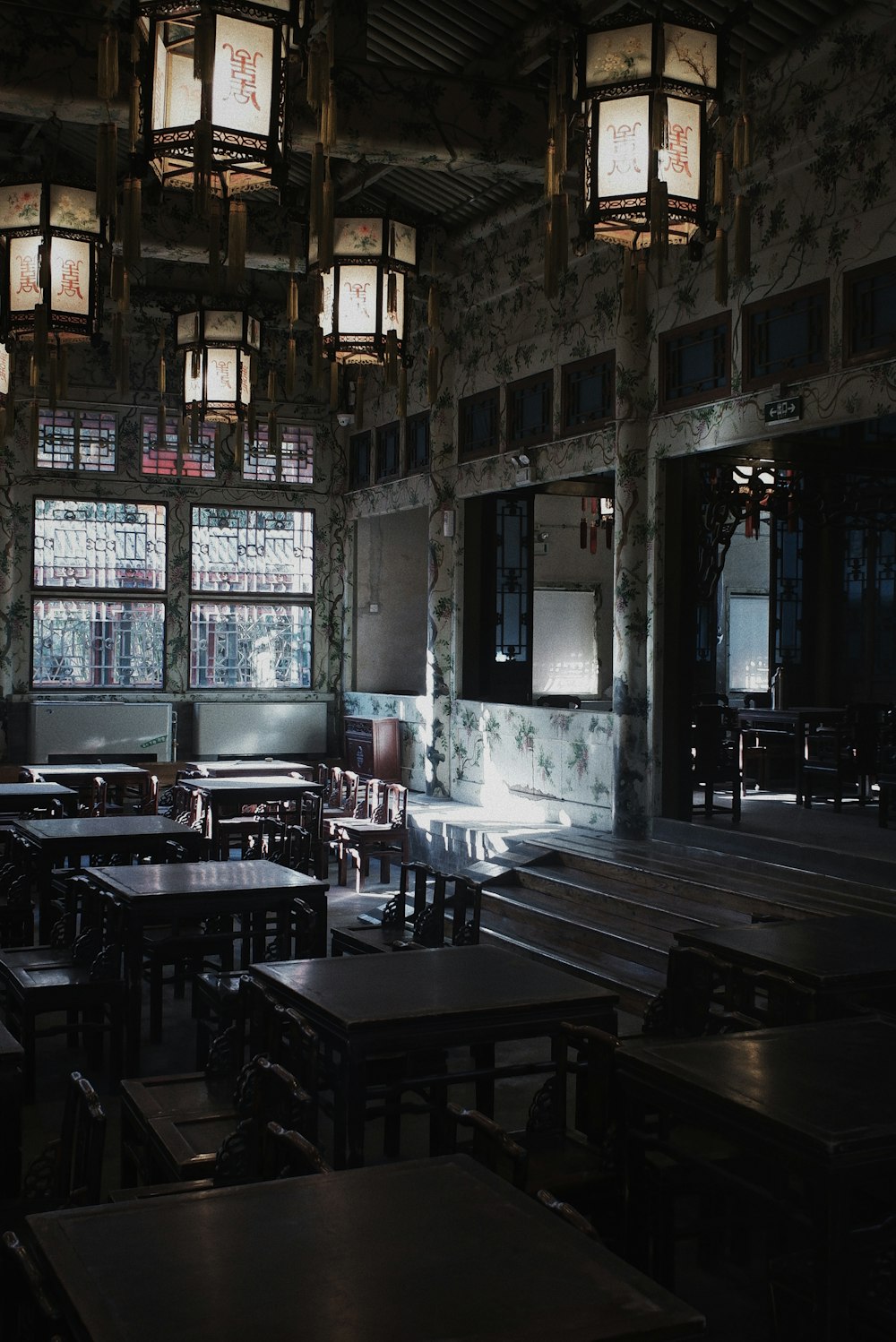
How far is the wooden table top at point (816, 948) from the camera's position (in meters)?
4.27

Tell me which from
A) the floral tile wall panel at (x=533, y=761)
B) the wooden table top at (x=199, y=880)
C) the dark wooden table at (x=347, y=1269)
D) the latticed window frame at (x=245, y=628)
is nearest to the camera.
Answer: the dark wooden table at (x=347, y=1269)

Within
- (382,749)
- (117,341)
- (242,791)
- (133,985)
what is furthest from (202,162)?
(382,749)

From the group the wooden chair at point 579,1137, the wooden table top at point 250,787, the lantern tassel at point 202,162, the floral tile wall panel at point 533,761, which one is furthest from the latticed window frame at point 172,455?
the wooden chair at point 579,1137

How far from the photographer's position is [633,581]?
9430 mm

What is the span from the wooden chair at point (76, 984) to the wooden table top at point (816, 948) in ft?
7.52

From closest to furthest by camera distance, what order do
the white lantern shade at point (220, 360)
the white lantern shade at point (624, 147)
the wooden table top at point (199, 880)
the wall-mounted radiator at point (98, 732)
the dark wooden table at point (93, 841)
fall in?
the white lantern shade at point (624, 147), the wooden table top at point (199, 880), the dark wooden table at point (93, 841), the white lantern shade at point (220, 360), the wall-mounted radiator at point (98, 732)

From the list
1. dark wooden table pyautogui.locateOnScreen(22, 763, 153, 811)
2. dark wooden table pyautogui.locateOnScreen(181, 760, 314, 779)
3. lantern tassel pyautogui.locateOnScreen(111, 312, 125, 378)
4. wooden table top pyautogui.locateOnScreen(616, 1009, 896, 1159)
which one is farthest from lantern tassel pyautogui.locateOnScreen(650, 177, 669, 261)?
dark wooden table pyautogui.locateOnScreen(181, 760, 314, 779)

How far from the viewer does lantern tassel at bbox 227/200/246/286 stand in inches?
177

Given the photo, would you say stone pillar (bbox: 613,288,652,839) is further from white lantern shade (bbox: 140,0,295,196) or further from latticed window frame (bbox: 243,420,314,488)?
latticed window frame (bbox: 243,420,314,488)

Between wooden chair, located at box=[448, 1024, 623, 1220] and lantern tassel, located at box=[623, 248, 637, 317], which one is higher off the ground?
lantern tassel, located at box=[623, 248, 637, 317]

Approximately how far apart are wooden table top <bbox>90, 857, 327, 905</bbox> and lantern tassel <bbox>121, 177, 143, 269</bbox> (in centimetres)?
261

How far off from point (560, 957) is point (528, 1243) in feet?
18.1

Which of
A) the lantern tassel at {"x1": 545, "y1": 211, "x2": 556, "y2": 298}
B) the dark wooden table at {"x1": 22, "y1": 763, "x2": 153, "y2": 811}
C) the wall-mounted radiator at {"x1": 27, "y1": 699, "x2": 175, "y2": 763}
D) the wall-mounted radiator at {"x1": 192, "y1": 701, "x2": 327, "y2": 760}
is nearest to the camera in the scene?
the lantern tassel at {"x1": 545, "y1": 211, "x2": 556, "y2": 298}

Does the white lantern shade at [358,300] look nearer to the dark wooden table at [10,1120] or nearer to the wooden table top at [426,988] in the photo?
the wooden table top at [426,988]
